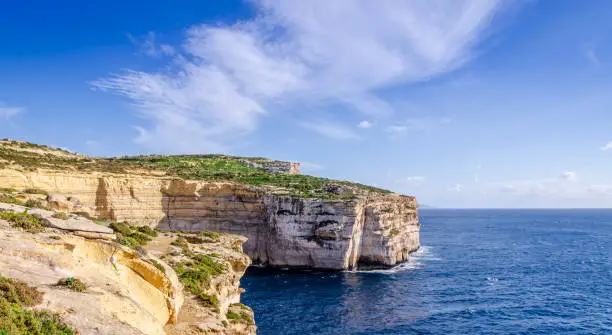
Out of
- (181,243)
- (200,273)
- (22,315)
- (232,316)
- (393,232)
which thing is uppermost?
(22,315)

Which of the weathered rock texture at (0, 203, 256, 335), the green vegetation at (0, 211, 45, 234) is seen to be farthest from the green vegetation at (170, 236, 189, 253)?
the green vegetation at (0, 211, 45, 234)

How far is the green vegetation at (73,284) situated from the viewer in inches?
411

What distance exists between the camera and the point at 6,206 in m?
16.5

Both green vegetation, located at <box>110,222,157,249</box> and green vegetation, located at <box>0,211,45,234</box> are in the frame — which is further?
green vegetation, located at <box>110,222,157,249</box>

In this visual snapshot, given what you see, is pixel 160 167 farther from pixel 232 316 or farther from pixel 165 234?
pixel 232 316

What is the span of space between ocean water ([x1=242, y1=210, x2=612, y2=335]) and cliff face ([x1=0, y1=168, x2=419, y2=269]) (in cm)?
354

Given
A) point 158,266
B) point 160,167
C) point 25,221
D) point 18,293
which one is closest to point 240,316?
point 158,266

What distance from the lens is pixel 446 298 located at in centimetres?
4288

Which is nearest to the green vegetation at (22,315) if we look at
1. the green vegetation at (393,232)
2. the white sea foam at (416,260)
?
the white sea foam at (416,260)

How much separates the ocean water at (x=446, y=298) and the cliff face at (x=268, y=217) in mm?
3540

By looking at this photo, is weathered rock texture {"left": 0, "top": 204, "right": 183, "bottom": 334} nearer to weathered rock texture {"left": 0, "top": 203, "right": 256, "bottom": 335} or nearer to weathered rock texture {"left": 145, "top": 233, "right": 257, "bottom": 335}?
weathered rock texture {"left": 0, "top": 203, "right": 256, "bottom": 335}

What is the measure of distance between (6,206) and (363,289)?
3877 centimetres

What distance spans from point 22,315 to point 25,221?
6344mm

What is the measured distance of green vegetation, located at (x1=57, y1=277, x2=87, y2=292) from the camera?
10.4 meters
